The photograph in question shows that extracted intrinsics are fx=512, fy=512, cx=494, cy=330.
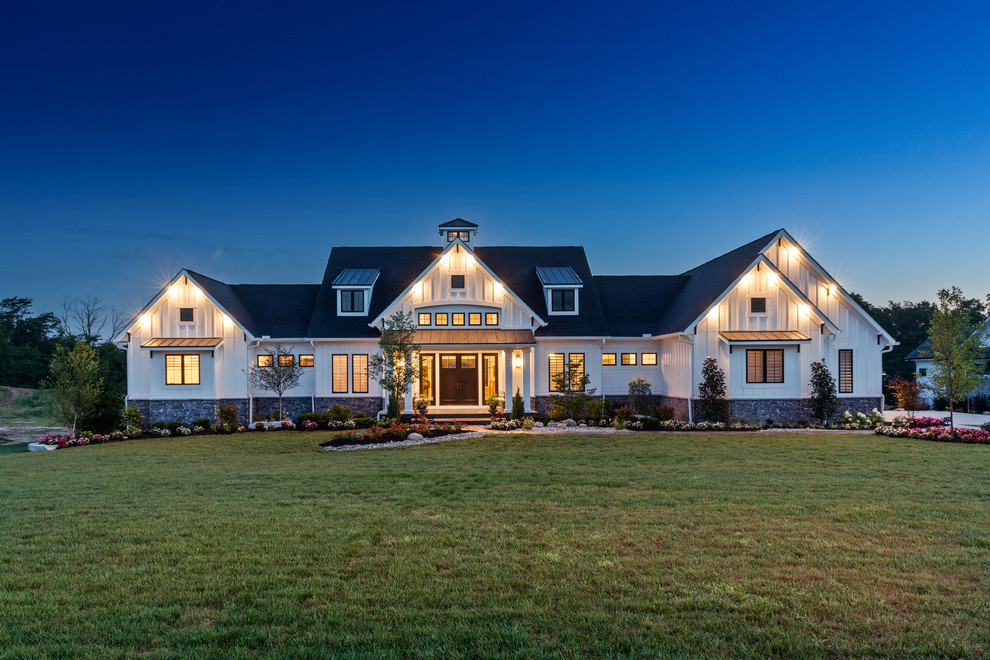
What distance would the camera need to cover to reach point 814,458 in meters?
12.8

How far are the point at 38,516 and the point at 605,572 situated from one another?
27.0 feet

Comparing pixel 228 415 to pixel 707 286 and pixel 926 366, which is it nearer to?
pixel 707 286

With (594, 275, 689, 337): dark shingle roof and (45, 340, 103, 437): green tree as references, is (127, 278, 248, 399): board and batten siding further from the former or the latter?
(594, 275, 689, 337): dark shingle roof

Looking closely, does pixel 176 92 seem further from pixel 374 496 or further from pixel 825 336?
pixel 825 336

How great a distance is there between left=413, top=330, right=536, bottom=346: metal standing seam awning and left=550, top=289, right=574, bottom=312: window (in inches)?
99.2

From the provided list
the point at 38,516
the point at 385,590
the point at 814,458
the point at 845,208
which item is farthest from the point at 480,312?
the point at 845,208

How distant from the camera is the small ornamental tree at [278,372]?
71.6 ft

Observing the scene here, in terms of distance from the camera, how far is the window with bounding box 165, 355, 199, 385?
2220cm

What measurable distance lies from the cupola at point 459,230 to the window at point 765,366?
1469 centimetres

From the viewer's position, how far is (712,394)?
2053 cm

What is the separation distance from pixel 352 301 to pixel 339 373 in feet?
11.4

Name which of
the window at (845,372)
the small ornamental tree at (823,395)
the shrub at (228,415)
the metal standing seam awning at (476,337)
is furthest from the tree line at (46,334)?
the window at (845,372)

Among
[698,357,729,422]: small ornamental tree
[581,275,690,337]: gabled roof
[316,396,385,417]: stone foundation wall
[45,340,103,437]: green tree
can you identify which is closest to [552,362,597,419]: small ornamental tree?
[581,275,690,337]: gabled roof

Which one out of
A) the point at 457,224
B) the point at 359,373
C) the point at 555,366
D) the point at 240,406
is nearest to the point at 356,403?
the point at 359,373
